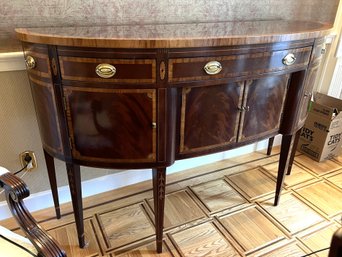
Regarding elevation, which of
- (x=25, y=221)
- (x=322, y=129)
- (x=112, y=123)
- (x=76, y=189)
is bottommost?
(x=322, y=129)

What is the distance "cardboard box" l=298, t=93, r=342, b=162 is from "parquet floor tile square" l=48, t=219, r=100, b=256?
1.64 metres

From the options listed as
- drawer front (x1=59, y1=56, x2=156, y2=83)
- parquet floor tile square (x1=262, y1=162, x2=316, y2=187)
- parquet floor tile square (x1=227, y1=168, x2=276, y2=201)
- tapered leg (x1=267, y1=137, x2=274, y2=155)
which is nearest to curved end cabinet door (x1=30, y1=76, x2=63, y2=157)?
drawer front (x1=59, y1=56, x2=156, y2=83)

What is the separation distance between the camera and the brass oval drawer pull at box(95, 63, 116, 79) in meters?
0.98

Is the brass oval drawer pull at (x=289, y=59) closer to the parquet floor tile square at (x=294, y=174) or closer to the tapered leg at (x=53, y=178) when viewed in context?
the parquet floor tile square at (x=294, y=174)

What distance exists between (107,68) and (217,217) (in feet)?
3.46

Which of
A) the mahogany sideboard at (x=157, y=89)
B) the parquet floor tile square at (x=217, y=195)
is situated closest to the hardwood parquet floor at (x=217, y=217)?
the parquet floor tile square at (x=217, y=195)

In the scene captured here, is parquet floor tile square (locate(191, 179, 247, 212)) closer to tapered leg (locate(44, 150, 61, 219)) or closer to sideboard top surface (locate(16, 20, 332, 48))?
tapered leg (locate(44, 150, 61, 219))

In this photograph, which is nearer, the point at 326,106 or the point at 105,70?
the point at 105,70

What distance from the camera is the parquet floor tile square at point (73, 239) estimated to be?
140cm

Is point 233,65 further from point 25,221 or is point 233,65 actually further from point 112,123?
point 25,221

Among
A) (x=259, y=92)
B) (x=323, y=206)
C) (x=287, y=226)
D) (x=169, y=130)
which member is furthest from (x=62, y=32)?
(x=323, y=206)

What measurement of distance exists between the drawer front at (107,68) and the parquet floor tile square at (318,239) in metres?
1.15

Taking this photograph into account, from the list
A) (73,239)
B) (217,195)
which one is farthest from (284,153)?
(73,239)

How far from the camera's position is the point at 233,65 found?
1112 millimetres
